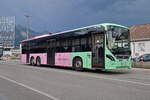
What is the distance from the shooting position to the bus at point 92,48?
1167cm

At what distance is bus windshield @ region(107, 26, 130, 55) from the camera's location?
11.7m

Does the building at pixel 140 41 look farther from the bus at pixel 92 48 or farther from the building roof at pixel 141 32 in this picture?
the bus at pixel 92 48

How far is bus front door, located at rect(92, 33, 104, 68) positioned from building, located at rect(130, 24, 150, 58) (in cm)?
1784

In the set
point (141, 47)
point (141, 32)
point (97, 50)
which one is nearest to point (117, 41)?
point (97, 50)

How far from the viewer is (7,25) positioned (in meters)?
45.1

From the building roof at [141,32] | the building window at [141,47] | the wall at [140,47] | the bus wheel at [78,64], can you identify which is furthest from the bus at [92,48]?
the building roof at [141,32]

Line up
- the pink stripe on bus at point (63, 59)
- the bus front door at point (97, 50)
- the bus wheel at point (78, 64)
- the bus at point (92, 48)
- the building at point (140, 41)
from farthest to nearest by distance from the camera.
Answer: the building at point (140, 41) < the pink stripe on bus at point (63, 59) < the bus wheel at point (78, 64) < the bus front door at point (97, 50) < the bus at point (92, 48)

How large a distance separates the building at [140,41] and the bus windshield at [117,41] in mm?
16782

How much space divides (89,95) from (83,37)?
25.7 feet

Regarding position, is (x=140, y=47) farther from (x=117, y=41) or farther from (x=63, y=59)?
(x=117, y=41)

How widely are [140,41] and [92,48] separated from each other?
18.5m

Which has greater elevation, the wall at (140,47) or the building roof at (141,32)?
the building roof at (141,32)

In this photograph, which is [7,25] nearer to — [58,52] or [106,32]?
[58,52]

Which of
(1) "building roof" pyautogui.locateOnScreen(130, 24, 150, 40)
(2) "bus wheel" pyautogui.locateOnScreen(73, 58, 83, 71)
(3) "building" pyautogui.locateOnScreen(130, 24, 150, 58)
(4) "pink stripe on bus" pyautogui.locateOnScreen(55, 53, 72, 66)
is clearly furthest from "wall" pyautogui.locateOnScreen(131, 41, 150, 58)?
(2) "bus wheel" pyautogui.locateOnScreen(73, 58, 83, 71)
